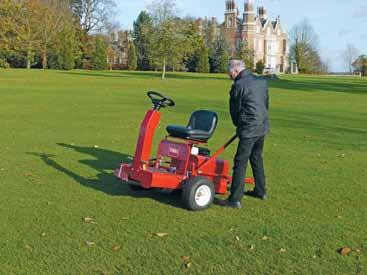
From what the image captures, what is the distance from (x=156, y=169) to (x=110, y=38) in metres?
98.1

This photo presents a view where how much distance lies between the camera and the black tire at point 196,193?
7.62 metres

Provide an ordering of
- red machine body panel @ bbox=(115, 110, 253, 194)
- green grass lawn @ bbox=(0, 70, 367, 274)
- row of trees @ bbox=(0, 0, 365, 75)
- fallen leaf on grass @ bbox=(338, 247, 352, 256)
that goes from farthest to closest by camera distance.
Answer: row of trees @ bbox=(0, 0, 365, 75)
red machine body panel @ bbox=(115, 110, 253, 194)
fallen leaf on grass @ bbox=(338, 247, 352, 256)
green grass lawn @ bbox=(0, 70, 367, 274)

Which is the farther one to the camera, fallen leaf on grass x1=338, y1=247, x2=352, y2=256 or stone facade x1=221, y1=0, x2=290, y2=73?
stone facade x1=221, y1=0, x2=290, y2=73

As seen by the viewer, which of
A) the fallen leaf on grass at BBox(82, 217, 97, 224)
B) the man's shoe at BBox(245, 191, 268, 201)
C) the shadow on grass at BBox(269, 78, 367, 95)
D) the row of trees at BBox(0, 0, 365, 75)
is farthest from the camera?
the row of trees at BBox(0, 0, 365, 75)

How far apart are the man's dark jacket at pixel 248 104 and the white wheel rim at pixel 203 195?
2.91 feet

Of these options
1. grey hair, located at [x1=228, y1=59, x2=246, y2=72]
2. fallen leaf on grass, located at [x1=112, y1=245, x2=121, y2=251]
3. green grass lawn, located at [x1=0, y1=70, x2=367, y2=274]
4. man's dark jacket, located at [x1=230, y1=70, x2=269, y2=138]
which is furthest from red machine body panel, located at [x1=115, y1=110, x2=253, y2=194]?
fallen leaf on grass, located at [x1=112, y1=245, x2=121, y2=251]

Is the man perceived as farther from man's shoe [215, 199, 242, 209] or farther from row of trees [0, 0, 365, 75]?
row of trees [0, 0, 365, 75]

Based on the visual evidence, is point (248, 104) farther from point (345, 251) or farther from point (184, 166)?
point (345, 251)

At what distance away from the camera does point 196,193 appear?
7695 millimetres

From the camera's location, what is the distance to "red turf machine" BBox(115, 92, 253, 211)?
7.76 metres

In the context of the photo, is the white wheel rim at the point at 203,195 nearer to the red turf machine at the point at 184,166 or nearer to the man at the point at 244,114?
the red turf machine at the point at 184,166

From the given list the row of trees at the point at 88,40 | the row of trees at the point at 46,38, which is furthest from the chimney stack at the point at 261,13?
the row of trees at the point at 46,38

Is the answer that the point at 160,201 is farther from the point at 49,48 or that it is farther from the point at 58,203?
the point at 49,48

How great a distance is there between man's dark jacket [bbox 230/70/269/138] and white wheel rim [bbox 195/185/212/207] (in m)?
0.89
